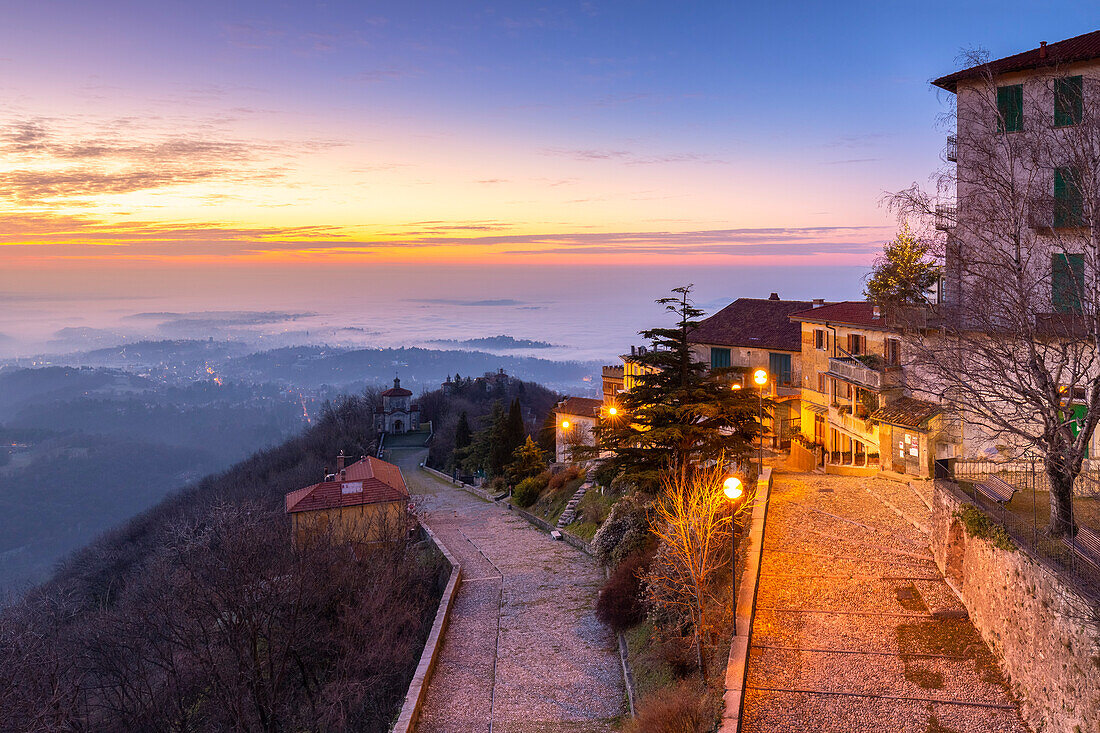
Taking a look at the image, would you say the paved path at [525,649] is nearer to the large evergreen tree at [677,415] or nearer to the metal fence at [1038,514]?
the large evergreen tree at [677,415]

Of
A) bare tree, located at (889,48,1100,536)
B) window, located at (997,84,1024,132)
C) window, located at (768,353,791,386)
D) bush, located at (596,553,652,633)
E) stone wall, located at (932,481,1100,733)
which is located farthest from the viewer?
window, located at (768,353,791,386)

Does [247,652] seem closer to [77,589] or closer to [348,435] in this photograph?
[77,589]

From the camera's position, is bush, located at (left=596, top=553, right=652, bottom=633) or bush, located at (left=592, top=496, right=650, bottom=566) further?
bush, located at (left=592, top=496, right=650, bottom=566)

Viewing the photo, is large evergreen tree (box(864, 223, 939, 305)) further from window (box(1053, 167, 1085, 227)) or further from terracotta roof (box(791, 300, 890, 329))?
window (box(1053, 167, 1085, 227))

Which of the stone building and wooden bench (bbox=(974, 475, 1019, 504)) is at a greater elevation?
wooden bench (bbox=(974, 475, 1019, 504))

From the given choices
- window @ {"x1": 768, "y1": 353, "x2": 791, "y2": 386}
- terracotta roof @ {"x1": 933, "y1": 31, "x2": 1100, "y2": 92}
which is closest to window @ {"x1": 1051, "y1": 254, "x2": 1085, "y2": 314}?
terracotta roof @ {"x1": 933, "y1": 31, "x2": 1100, "y2": 92}

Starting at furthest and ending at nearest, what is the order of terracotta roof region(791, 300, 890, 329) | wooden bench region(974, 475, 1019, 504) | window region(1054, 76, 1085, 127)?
terracotta roof region(791, 300, 890, 329)
window region(1054, 76, 1085, 127)
wooden bench region(974, 475, 1019, 504)
